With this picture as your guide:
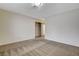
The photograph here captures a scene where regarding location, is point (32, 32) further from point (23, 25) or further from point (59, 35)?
point (59, 35)

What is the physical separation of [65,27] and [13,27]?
3012mm

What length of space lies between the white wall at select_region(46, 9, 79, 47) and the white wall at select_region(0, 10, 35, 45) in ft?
5.54

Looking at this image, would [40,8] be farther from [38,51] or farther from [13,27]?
[13,27]

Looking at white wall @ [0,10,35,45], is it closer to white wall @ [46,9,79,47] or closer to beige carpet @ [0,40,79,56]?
beige carpet @ [0,40,79,56]

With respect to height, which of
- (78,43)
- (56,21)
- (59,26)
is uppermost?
(56,21)

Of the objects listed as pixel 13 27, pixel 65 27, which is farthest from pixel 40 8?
pixel 13 27

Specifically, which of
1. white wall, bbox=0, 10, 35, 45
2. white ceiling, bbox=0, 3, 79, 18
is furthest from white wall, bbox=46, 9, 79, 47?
white wall, bbox=0, 10, 35, 45

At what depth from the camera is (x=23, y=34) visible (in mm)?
5602

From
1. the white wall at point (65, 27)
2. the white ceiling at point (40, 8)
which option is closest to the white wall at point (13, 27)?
the white ceiling at point (40, 8)

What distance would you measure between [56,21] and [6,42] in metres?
3.29

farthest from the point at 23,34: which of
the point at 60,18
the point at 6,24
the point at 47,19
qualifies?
the point at 60,18

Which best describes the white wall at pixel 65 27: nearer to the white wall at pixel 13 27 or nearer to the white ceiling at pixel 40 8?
the white ceiling at pixel 40 8

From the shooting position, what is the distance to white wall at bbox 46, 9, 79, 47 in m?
4.09

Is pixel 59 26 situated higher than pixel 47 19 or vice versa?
pixel 47 19
